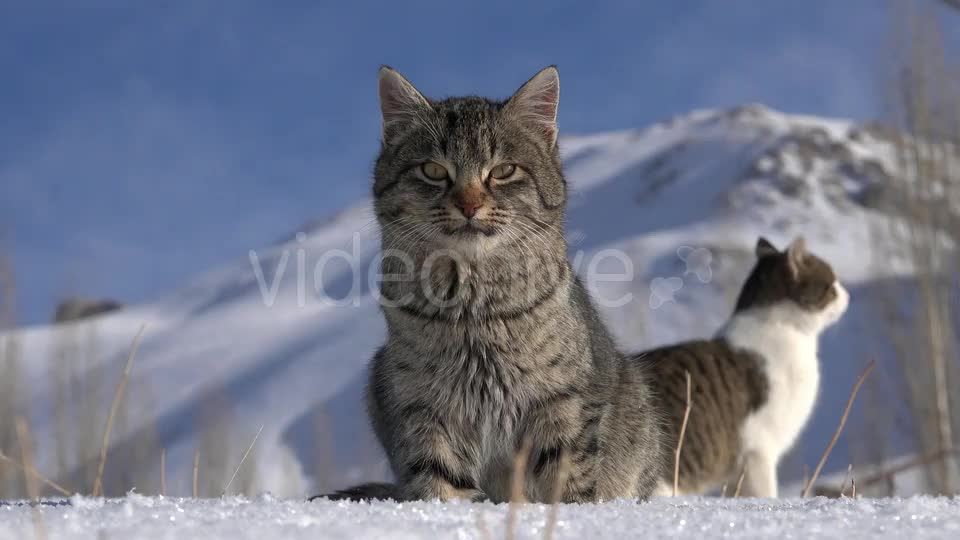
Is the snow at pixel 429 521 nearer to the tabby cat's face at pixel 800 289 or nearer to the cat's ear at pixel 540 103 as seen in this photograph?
the cat's ear at pixel 540 103

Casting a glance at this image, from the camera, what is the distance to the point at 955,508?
196cm

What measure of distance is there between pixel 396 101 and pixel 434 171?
1.32 feet

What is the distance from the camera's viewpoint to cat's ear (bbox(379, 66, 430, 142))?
3191 millimetres

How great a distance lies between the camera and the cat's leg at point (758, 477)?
5309 millimetres

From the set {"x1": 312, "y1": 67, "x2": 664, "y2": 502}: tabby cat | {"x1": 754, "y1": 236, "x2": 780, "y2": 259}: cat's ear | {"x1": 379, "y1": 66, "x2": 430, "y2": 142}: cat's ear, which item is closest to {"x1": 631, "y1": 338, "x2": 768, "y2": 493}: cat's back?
{"x1": 754, "y1": 236, "x2": 780, "y2": 259}: cat's ear

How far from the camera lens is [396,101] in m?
3.24

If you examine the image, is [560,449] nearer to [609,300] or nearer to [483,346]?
[483,346]

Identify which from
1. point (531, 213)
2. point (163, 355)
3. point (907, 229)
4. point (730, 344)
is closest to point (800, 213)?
point (907, 229)

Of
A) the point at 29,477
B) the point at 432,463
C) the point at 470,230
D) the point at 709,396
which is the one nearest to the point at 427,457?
the point at 432,463

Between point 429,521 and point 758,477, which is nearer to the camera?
point 429,521

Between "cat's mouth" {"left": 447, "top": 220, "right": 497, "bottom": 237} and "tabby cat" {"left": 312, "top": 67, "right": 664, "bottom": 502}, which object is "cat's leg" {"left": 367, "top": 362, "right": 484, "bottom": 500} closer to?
"tabby cat" {"left": 312, "top": 67, "right": 664, "bottom": 502}

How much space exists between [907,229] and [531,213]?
1160cm

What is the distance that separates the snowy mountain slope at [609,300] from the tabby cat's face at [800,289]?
8323 mm

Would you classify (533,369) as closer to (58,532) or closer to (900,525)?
(900,525)
